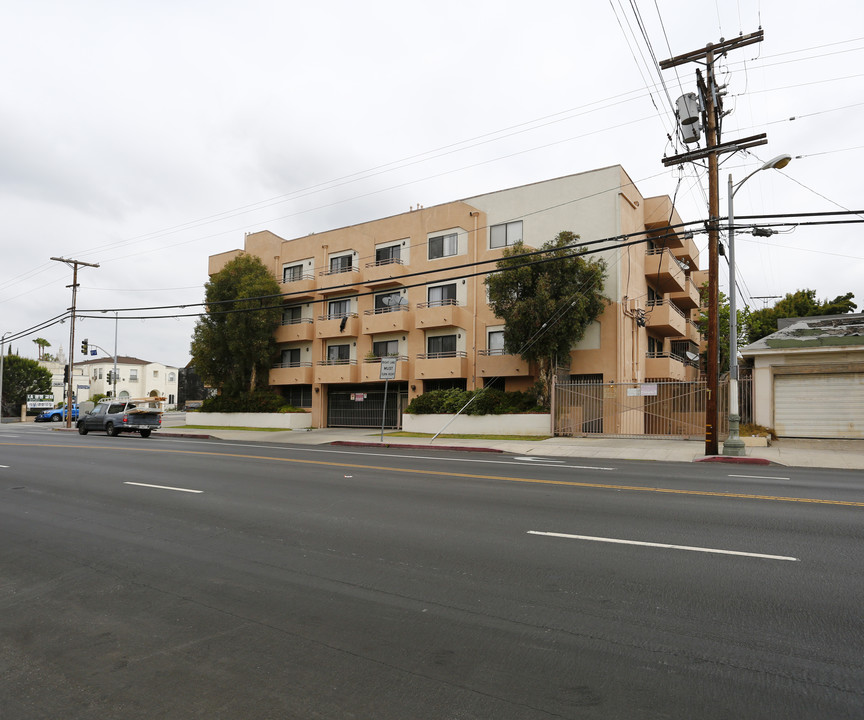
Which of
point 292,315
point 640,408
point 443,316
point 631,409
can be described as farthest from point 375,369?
point 640,408

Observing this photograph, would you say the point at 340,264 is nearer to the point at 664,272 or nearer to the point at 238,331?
the point at 238,331

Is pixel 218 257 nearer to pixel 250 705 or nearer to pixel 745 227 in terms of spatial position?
pixel 745 227

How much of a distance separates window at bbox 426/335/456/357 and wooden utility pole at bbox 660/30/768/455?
49.8 feet

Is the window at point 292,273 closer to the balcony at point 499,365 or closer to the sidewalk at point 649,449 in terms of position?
the balcony at point 499,365

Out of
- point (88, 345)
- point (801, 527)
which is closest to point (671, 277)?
point (801, 527)

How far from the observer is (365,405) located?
117 feet

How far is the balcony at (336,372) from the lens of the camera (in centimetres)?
3394

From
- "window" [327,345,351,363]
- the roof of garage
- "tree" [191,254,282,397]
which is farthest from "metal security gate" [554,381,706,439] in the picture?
"tree" [191,254,282,397]

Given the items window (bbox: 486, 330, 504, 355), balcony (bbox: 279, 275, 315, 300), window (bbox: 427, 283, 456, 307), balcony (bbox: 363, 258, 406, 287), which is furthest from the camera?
balcony (bbox: 279, 275, 315, 300)

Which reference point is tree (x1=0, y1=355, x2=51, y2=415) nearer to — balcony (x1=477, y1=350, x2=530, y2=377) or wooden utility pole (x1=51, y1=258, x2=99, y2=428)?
wooden utility pole (x1=51, y1=258, x2=99, y2=428)

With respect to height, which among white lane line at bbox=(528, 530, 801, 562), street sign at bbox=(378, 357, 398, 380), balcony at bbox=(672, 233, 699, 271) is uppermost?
balcony at bbox=(672, 233, 699, 271)

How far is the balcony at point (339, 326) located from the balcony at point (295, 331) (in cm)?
102

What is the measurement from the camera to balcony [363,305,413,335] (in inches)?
1272

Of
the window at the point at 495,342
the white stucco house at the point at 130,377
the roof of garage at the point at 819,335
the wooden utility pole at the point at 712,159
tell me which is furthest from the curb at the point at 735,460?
the white stucco house at the point at 130,377
